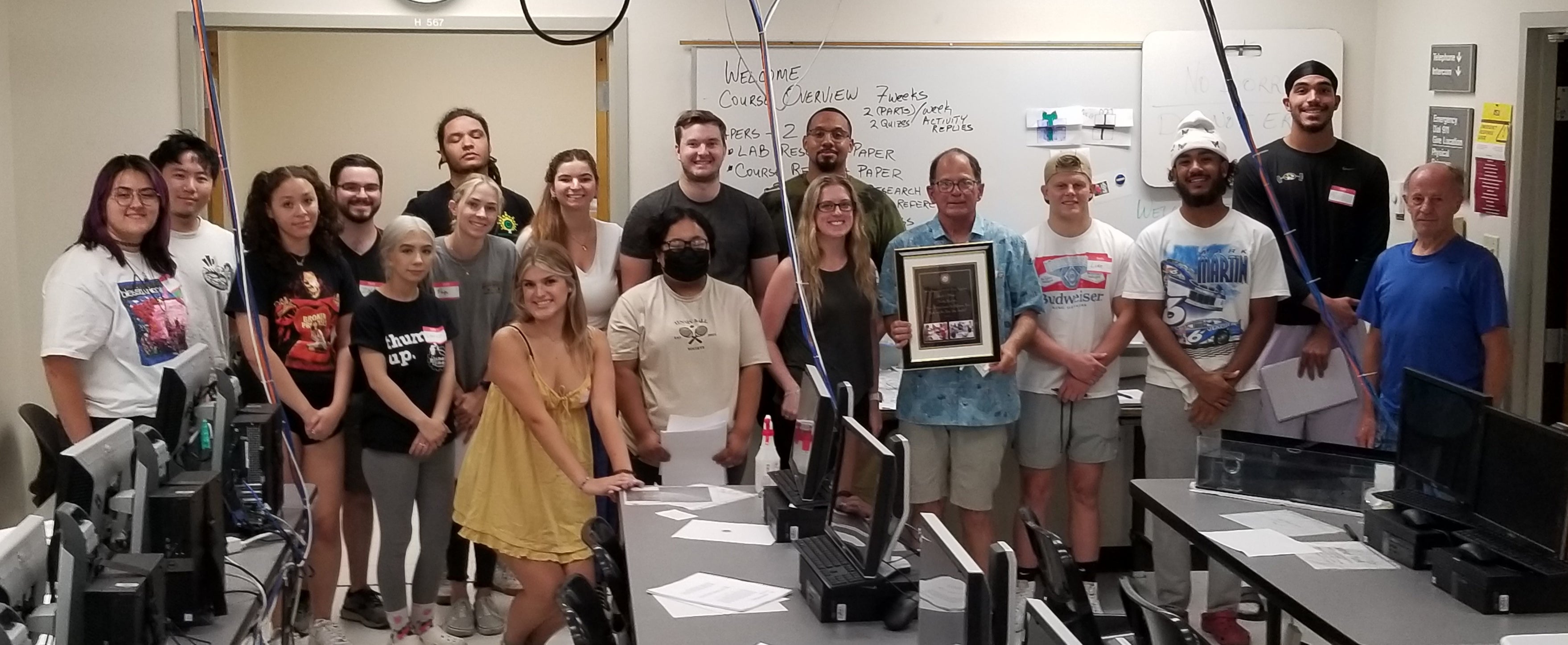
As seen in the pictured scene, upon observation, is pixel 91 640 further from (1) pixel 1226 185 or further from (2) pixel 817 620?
(1) pixel 1226 185

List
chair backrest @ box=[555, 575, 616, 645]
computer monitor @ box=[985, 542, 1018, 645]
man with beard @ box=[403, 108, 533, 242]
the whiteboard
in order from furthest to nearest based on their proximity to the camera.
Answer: the whiteboard → man with beard @ box=[403, 108, 533, 242] → chair backrest @ box=[555, 575, 616, 645] → computer monitor @ box=[985, 542, 1018, 645]

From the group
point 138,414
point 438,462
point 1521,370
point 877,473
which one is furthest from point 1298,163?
point 138,414

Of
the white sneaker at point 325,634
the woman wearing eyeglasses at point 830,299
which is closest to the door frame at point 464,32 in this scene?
the woman wearing eyeglasses at point 830,299

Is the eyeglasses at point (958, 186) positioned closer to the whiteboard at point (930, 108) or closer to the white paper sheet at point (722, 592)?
the whiteboard at point (930, 108)

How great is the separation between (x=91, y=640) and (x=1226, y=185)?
361cm

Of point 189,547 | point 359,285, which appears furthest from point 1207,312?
point 189,547

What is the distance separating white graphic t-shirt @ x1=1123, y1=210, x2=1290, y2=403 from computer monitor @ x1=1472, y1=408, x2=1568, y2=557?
1.52m

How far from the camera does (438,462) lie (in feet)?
14.5

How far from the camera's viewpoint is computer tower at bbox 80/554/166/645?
90.0 inches

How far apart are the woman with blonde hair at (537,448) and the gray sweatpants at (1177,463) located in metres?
1.82

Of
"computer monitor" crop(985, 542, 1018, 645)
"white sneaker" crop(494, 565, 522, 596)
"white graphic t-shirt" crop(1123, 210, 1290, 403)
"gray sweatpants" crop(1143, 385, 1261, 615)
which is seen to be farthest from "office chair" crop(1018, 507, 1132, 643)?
"white sneaker" crop(494, 565, 522, 596)

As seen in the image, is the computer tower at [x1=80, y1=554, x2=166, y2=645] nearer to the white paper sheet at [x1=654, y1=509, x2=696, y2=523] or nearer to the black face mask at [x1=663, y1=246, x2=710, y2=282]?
the white paper sheet at [x1=654, y1=509, x2=696, y2=523]

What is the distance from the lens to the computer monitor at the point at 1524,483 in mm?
2766

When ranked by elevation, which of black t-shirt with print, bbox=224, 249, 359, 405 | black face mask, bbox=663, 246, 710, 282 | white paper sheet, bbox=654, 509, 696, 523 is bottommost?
white paper sheet, bbox=654, 509, 696, 523
